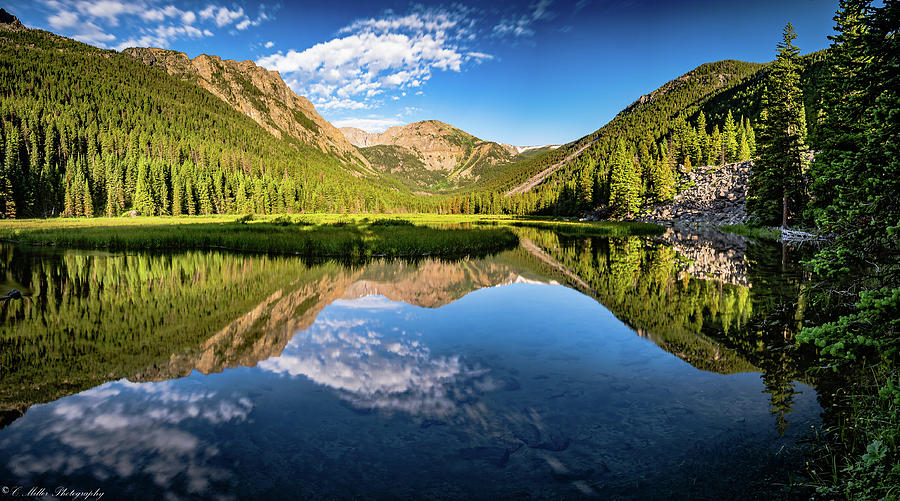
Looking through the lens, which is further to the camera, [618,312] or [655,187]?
[655,187]

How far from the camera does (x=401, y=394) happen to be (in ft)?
28.7

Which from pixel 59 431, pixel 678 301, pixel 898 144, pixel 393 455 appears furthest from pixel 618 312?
pixel 59 431

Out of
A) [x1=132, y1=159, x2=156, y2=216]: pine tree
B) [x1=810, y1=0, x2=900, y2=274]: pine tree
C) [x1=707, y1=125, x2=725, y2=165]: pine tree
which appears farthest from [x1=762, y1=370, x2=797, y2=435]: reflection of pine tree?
[x1=132, y1=159, x2=156, y2=216]: pine tree

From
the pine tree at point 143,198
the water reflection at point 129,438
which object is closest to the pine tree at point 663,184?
the water reflection at point 129,438

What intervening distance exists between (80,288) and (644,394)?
1004 inches

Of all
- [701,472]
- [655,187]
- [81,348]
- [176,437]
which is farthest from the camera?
[655,187]

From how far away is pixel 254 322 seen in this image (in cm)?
1434

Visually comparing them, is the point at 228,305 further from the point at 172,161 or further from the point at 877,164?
the point at 172,161

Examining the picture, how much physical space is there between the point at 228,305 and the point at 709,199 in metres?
89.4

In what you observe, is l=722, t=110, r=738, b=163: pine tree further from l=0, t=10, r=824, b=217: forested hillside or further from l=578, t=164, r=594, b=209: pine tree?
l=578, t=164, r=594, b=209: pine tree

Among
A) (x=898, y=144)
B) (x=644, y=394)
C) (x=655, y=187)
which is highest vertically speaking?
(x=655, y=187)

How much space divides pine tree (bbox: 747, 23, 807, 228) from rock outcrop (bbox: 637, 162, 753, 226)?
18.6 m

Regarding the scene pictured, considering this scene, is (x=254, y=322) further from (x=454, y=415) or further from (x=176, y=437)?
(x=454, y=415)

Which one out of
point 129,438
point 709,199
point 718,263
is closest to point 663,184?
point 709,199
